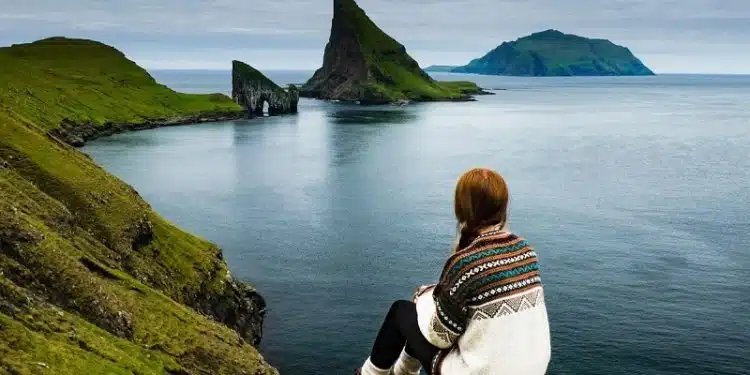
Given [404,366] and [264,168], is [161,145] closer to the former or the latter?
[264,168]

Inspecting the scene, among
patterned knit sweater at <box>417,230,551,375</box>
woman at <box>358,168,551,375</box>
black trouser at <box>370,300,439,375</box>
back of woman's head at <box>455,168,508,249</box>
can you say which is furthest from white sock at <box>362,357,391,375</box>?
back of woman's head at <box>455,168,508,249</box>

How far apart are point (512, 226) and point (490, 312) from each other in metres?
74.6

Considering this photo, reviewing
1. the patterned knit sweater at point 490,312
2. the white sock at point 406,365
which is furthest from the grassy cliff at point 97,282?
the patterned knit sweater at point 490,312

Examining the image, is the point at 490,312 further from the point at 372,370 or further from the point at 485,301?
the point at 372,370

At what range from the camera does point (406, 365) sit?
9.30m

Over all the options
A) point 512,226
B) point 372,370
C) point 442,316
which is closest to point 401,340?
point 372,370

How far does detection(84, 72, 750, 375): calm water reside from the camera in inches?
1896

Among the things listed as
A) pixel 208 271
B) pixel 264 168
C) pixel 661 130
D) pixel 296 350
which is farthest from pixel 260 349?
pixel 661 130

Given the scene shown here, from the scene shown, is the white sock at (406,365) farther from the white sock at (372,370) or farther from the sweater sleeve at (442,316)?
the sweater sleeve at (442,316)

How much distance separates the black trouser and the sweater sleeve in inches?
5.2

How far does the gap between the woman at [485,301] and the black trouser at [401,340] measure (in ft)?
0.09

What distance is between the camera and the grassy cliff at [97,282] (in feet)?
65.9

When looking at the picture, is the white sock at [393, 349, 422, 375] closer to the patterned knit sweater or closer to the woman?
the woman

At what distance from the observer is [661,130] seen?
637ft
